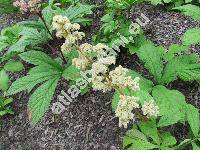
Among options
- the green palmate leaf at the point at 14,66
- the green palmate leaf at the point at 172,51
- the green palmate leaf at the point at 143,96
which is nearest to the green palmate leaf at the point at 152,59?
the green palmate leaf at the point at 172,51

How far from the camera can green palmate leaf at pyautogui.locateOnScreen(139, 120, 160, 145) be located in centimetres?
304

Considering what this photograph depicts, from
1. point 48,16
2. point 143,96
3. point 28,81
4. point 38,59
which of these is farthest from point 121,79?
point 48,16

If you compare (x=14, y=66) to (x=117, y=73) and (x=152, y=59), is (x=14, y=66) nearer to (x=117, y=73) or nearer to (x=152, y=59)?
(x=152, y=59)

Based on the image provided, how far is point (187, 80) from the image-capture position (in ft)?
11.2

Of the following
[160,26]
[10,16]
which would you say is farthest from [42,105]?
[10,16]

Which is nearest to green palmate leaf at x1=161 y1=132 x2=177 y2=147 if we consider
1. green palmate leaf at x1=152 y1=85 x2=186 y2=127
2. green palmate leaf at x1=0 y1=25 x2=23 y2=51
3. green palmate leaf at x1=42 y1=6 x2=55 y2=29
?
green palmate leaf at x1=152 y1=85 x2=186 y2=127

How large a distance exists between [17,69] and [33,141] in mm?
923

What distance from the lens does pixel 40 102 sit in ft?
11.4

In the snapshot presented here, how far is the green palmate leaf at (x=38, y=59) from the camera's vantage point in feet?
12.2

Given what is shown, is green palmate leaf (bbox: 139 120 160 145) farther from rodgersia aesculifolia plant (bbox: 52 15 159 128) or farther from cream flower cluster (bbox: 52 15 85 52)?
cream flower cluster (bbox: 52 15 85 52)

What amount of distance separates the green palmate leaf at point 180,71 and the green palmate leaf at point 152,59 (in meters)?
0.06

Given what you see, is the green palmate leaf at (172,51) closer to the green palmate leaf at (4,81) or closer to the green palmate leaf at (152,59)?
the green palmate leaf at (152,59)

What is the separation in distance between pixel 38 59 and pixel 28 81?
289 mm

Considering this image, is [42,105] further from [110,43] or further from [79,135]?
[110,43]
